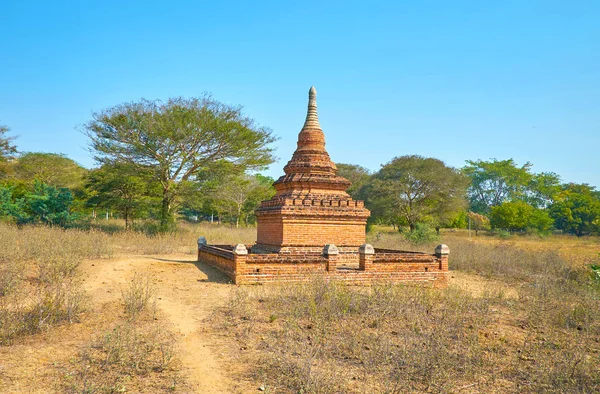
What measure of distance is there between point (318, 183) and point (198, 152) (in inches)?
506

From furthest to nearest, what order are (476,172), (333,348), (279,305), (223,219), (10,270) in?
(476,172)
(223,219)
(10,270)
(279,305)
(333,348)

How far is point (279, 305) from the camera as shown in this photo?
7.89 m

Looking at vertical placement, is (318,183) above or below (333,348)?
above

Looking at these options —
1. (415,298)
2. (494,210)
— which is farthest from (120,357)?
(494,210)

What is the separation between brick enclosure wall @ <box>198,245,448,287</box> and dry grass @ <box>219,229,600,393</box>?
663 mm

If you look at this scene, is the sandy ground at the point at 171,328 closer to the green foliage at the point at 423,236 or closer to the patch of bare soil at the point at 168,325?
the patch of bare soil at the point at 168,325

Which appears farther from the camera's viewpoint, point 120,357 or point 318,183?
point 318,183

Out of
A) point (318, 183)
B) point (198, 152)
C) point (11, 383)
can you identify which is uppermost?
point (198, 152)

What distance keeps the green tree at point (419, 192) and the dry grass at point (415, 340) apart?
81.5 ft

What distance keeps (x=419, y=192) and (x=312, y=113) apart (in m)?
22.5

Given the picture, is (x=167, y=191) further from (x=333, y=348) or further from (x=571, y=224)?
(x=571, y=224)

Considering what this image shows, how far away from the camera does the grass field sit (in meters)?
4.91

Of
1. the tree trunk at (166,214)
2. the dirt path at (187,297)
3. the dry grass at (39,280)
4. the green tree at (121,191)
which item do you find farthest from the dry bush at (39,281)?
the green tree at (121,191)

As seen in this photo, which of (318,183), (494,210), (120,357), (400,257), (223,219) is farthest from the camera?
(223,219)
